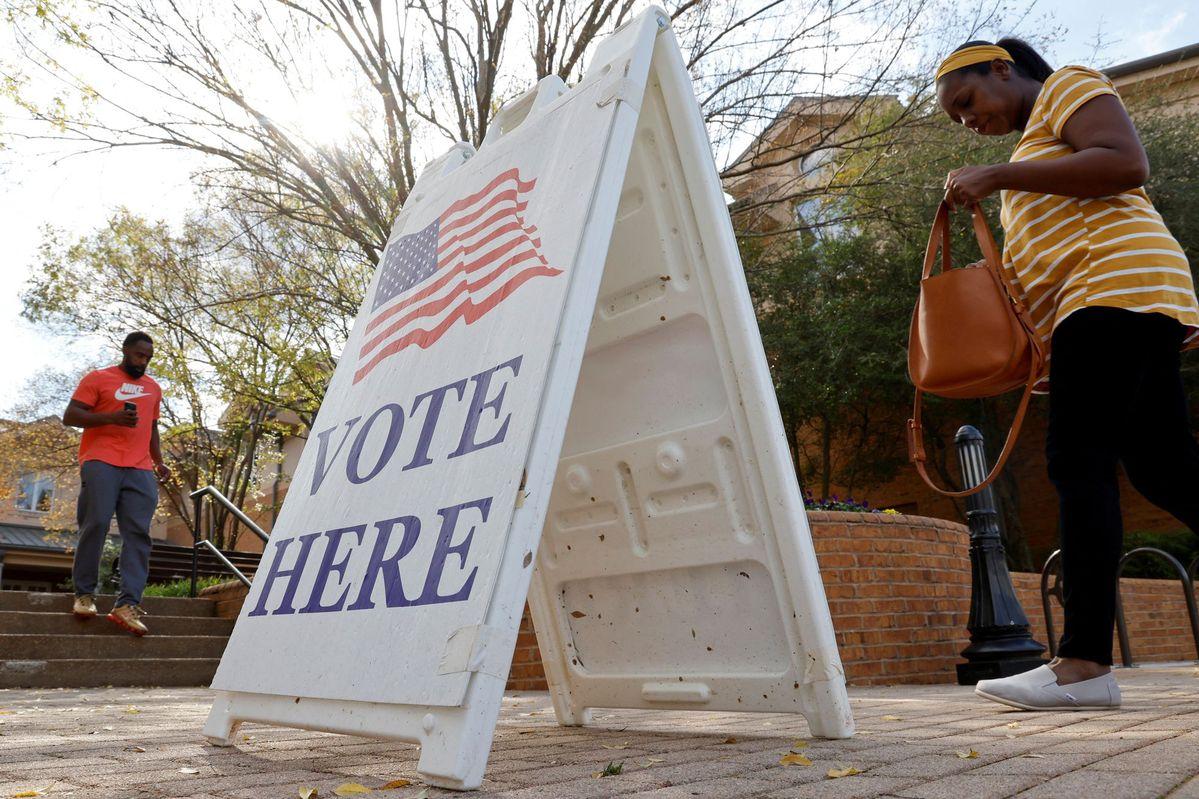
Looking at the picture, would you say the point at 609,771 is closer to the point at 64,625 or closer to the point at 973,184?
the point at 973,184

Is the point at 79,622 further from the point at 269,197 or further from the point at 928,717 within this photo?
the point at 928,717

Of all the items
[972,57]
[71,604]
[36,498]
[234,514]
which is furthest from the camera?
[36,498]

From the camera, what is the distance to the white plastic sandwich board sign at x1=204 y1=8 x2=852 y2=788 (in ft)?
5.53

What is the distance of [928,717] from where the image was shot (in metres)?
2.83

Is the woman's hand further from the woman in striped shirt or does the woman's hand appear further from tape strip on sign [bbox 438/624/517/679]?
tape strip on sign [bbox 438/624/517/679]

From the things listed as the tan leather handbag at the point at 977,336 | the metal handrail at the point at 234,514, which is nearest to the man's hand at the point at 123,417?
the metal handrail at the point at 234,514

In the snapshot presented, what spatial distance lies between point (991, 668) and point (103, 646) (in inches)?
→ 245

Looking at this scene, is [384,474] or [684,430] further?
[684,430]

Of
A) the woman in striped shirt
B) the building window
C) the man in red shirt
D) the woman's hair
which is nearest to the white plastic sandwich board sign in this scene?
the woman in striped shirt

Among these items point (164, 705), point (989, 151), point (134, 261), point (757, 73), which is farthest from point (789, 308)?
point (164, 705)

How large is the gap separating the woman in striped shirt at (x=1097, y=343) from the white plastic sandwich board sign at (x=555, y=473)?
735 mm

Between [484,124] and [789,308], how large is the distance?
993 centimetres

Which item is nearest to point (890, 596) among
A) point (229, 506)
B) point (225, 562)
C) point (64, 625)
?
point (229, 506)

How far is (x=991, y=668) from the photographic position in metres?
5.39
